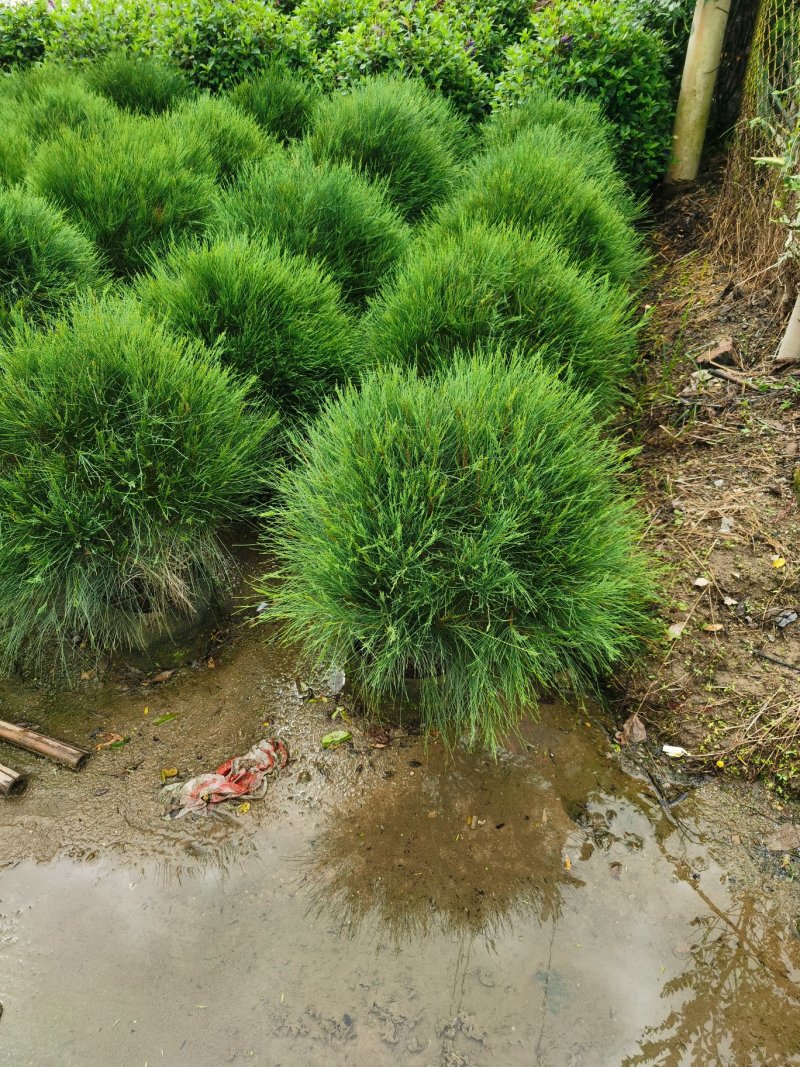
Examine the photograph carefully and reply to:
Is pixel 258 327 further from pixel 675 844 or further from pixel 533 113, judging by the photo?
pixel 533 113

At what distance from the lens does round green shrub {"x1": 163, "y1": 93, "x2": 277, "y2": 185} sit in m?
3.91

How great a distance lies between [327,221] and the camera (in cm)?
309

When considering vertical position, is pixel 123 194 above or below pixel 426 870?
above

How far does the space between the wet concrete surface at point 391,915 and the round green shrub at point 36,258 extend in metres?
1.77

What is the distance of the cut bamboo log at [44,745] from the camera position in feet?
6.37

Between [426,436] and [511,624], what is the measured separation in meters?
0.53

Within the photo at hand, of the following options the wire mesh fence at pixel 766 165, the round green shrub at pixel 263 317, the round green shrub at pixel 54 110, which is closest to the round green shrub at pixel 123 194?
the round green shrub at pixel 54 110

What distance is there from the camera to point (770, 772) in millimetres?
1863

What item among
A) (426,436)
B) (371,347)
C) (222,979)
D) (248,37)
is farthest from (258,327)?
(248,37)

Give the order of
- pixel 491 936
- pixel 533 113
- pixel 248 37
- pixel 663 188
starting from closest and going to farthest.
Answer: pixel 491 936 < pixel 533 113 < pixel 663 188 < pixel 248 37

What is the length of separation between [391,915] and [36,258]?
2722mm

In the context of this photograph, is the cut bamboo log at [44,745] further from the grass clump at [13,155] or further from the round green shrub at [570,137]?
the round green shrub at [570,137]

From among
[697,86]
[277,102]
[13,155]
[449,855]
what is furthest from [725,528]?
[277,102]

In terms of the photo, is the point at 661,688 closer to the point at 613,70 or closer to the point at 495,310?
the point at 495,310
